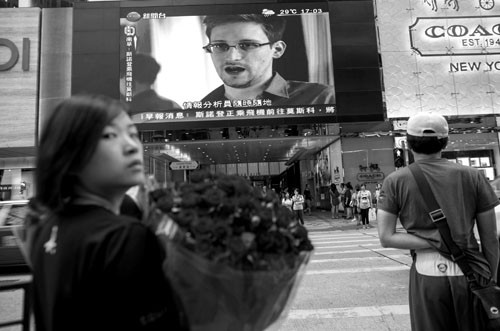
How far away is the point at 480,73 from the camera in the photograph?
2136 centimetres

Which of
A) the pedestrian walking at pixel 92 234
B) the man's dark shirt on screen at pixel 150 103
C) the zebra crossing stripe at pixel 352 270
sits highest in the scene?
the man's dark shirt on screen at pixel 150 103

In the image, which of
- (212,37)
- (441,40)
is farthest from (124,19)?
(441,40)

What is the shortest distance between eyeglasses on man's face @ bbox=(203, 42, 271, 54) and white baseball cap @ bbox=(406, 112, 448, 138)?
62.1 ft

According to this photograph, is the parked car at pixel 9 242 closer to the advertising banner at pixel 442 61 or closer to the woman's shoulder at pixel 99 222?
the woman's shoulder at pixel 99 222

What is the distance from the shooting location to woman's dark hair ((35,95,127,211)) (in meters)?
1.08

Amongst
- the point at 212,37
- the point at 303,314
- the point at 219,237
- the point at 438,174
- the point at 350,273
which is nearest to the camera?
the point at 219,237

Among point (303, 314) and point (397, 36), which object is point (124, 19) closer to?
point (397, 36)

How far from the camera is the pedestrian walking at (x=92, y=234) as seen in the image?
0.92 metres

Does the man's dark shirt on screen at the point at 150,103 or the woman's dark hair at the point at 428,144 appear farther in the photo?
the man's dark shirt on screen at the point at 150,103

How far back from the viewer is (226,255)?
3.37 feet

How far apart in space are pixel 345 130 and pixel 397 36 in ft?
19.9

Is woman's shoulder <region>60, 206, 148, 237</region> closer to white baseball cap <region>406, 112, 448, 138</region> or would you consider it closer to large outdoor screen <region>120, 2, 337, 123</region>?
white baseball cap <region>406, 112, 448, 138</region>

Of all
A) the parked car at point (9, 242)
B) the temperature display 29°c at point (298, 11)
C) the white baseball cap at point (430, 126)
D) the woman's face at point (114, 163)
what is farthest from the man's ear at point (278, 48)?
the woman's face at point (114, 163)

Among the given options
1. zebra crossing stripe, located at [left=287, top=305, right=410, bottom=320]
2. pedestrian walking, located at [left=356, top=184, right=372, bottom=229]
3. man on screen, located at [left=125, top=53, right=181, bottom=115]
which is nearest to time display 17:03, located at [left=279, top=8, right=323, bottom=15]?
man on screen, located at [left=125, top=53, right=181, bottom=115]
